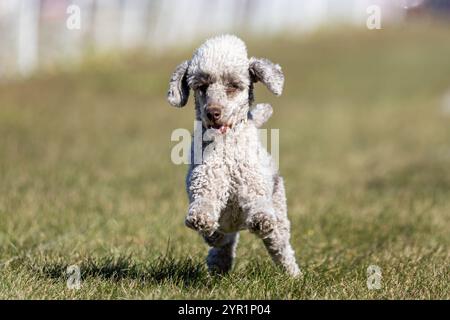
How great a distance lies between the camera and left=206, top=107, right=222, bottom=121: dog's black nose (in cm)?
485

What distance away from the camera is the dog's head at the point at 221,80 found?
4.95 metres

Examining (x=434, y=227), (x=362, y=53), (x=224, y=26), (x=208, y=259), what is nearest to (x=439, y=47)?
(x=362, y=53)

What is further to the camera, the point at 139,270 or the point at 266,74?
the point at 139,270

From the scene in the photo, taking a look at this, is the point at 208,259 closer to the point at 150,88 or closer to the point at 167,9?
the point at 150,88

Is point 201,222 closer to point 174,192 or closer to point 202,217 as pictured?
point 202,217

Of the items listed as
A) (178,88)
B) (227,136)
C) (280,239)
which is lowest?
(280,239)

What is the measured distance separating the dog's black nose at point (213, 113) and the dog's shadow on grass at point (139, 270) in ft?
3.01

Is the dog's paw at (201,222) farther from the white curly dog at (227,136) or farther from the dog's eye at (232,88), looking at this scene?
the dog's eye at (232,88)

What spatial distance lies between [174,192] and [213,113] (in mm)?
4534

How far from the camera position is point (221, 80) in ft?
A: 16.4

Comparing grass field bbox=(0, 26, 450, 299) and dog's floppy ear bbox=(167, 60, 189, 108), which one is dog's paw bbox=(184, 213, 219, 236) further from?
dog's floppy ear bbox=(167, 60, 189, 108)
